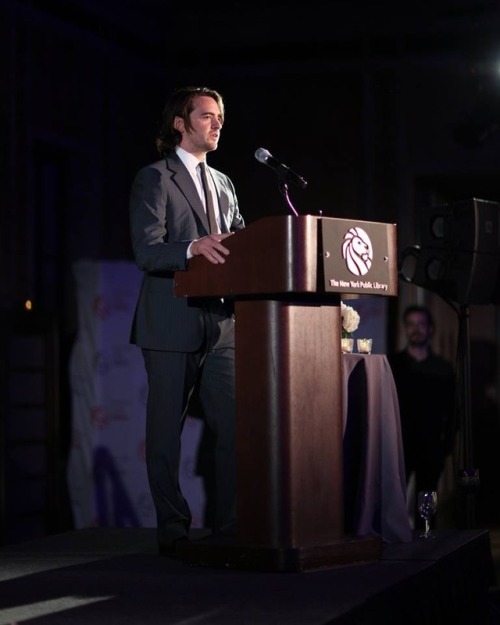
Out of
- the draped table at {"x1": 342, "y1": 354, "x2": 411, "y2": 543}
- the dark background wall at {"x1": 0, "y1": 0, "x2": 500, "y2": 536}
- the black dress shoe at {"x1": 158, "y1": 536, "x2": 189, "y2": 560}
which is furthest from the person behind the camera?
the dark background wall at {"x1": 0, "y1": 0, "x2": 500, "y2": 536}

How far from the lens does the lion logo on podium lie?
291 cm

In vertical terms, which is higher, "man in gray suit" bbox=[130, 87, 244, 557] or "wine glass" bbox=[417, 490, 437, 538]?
"man in gray suit" bbox=[130, 87, 244, 557]

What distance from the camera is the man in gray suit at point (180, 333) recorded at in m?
3.31

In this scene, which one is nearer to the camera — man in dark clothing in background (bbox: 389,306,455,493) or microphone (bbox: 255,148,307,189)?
microphone (bbox: 255,148,307,189)

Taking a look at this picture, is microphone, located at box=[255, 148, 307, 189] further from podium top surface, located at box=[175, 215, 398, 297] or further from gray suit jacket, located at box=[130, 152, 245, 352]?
gray suit jacket, located at box=[130, 152, 245, 352]

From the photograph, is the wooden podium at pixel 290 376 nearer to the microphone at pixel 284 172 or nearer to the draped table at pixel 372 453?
the microphone at pixel 284 172

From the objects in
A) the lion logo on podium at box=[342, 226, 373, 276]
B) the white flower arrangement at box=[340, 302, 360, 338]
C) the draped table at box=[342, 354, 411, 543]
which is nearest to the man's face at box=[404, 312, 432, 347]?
the white flower arrangement at box=[340, 302, 360, 338]

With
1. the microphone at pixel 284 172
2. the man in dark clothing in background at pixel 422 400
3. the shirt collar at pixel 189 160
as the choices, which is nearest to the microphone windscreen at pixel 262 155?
the microphone at pixel 284 172

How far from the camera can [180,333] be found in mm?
3322

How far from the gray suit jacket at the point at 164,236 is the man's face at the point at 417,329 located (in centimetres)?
379

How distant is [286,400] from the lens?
2.93 m

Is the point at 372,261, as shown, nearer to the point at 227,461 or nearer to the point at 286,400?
the point at 286,400

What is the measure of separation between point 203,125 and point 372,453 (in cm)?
119

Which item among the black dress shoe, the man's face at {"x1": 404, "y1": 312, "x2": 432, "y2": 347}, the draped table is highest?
the man's face at {"x1": 404, "y1": 312, "x2": 432, "y2": 347}
